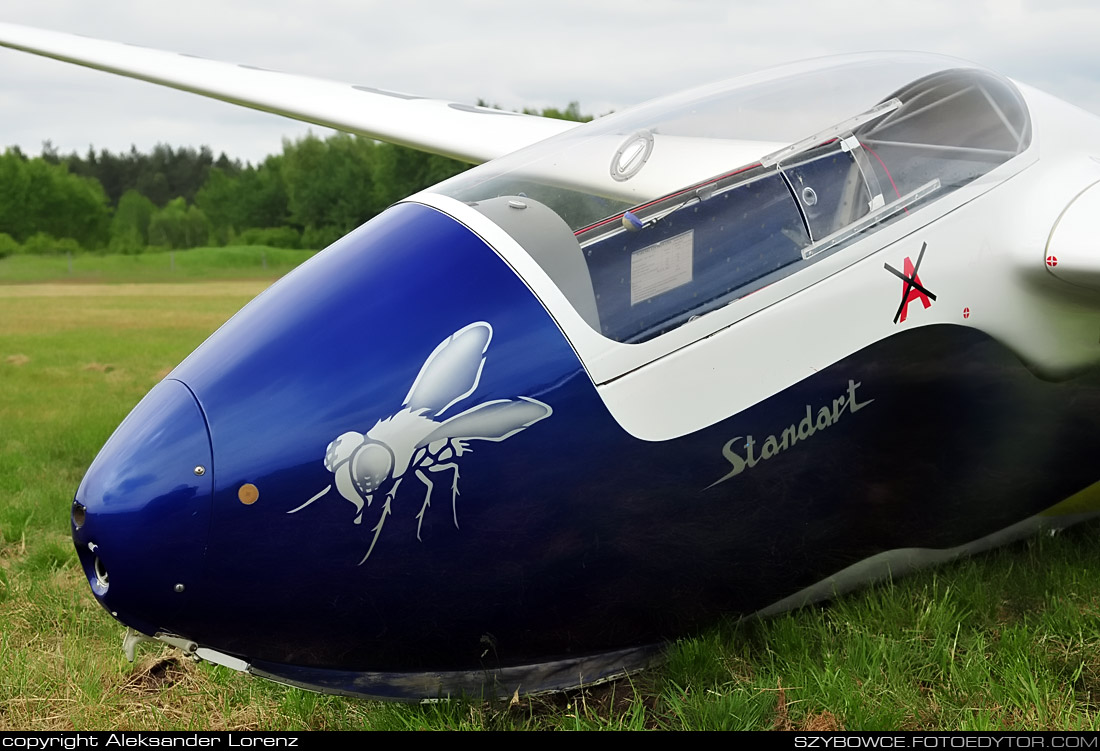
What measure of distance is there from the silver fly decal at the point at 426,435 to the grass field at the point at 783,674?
2.71 ft

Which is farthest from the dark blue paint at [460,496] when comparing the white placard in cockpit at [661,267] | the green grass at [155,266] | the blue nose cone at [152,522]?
the green grass at [155,266]

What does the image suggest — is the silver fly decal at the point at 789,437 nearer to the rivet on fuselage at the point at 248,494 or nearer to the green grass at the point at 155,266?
the rivet on fuselage at the point at 248,494

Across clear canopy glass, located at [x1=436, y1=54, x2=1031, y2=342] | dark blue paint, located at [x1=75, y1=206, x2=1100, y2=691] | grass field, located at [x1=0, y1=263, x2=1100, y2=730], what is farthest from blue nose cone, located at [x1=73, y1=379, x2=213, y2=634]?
clear canopy glass, located at [x1=436, y1=54, x2=1031, y2=342]

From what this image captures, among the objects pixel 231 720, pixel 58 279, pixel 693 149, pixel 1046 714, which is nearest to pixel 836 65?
pixel 693 149

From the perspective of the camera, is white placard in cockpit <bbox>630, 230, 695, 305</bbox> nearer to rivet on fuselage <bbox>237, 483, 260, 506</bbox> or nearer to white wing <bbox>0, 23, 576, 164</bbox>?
rivet on fuselage <bbox>237, 483, 260, 506</bbox>

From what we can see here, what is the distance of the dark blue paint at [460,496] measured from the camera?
2775 millimetres

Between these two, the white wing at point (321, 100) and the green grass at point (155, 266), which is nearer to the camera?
the white wing at point (321, 100)

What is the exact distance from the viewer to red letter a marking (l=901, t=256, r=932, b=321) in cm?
334

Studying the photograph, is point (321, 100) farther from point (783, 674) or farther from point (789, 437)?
point (783, 674)

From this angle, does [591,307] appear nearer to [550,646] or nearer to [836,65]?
[550,646]

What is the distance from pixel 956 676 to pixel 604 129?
2.25 meters

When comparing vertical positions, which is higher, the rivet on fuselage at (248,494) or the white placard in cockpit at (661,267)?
the white placard in cockpit at (661,267)

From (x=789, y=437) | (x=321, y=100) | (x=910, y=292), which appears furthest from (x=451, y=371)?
(x=321, y=100)

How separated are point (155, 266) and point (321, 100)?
174ft
